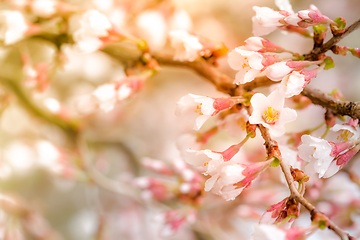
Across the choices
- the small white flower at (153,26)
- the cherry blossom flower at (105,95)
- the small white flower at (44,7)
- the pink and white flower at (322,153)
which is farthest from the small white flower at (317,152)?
the small white flower at (153,26)

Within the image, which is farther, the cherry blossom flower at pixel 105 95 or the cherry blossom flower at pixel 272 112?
the cherry blossom flower at pixel 105 95

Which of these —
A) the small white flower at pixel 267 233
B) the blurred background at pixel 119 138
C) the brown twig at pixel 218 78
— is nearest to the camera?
the small white flower at pixel 267 233

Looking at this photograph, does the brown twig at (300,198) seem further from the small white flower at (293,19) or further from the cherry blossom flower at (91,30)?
the cherry blossom flower at (91,30)

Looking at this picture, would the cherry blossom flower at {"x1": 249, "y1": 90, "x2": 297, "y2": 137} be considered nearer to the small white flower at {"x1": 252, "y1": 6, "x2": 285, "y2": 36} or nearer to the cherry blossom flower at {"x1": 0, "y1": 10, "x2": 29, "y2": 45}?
the small white flower at {"x1": 252, "y1": 6, "x2": 285, "y2": 36}

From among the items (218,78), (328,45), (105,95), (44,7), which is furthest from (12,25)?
(328,45)

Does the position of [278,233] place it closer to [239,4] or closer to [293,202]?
[293,202]

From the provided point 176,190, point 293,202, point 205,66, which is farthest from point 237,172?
point 176,190

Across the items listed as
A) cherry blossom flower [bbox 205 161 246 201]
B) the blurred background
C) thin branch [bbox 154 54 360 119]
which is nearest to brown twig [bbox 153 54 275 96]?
thin branch [bbox 154 54 360 119]
